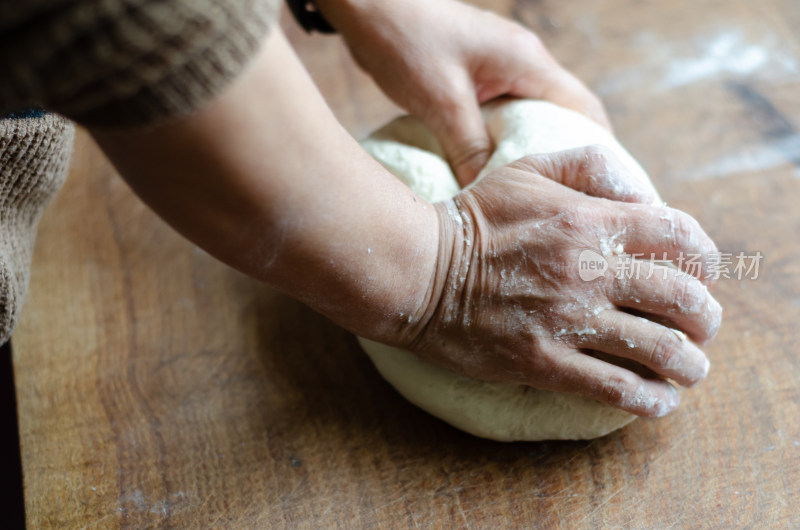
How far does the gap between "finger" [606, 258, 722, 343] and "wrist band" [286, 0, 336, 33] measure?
0.73 meters

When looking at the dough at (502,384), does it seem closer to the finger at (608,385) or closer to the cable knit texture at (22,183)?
the finger at (608,385)

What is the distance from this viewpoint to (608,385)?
868mm

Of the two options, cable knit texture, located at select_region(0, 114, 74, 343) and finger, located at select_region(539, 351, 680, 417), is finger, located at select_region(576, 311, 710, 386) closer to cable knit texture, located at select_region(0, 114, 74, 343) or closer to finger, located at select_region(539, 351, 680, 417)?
finger, located at select_region(539, 351, 680, 417)

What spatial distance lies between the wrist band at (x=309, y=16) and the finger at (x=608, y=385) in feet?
2.54

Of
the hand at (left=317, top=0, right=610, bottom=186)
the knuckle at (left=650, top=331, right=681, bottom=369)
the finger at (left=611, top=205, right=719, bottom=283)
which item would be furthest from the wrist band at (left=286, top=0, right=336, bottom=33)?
the knuckle at (left=650, top=331, right=681, bottom=369)

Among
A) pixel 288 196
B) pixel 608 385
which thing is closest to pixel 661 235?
pixel 608 385

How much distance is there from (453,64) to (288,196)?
1.94 ft

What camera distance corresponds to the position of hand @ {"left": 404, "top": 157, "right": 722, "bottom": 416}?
0.83 m

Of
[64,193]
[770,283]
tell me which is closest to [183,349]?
[64,193]

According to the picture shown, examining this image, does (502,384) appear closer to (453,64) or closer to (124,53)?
(453,64)

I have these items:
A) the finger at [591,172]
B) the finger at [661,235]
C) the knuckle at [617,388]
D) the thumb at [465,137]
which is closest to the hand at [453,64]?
the thumb at [465,137]

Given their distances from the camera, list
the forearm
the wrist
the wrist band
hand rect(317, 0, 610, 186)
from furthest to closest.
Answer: the wrist band, hand rect(317, 0, 610, 186), the wrist, the forearm

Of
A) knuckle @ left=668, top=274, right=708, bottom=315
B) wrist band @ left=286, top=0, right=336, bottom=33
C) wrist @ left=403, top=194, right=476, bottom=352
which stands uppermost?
wrist band @ left=286, top=0, right=336, bottom=33

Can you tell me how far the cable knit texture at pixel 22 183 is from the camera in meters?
0.88
